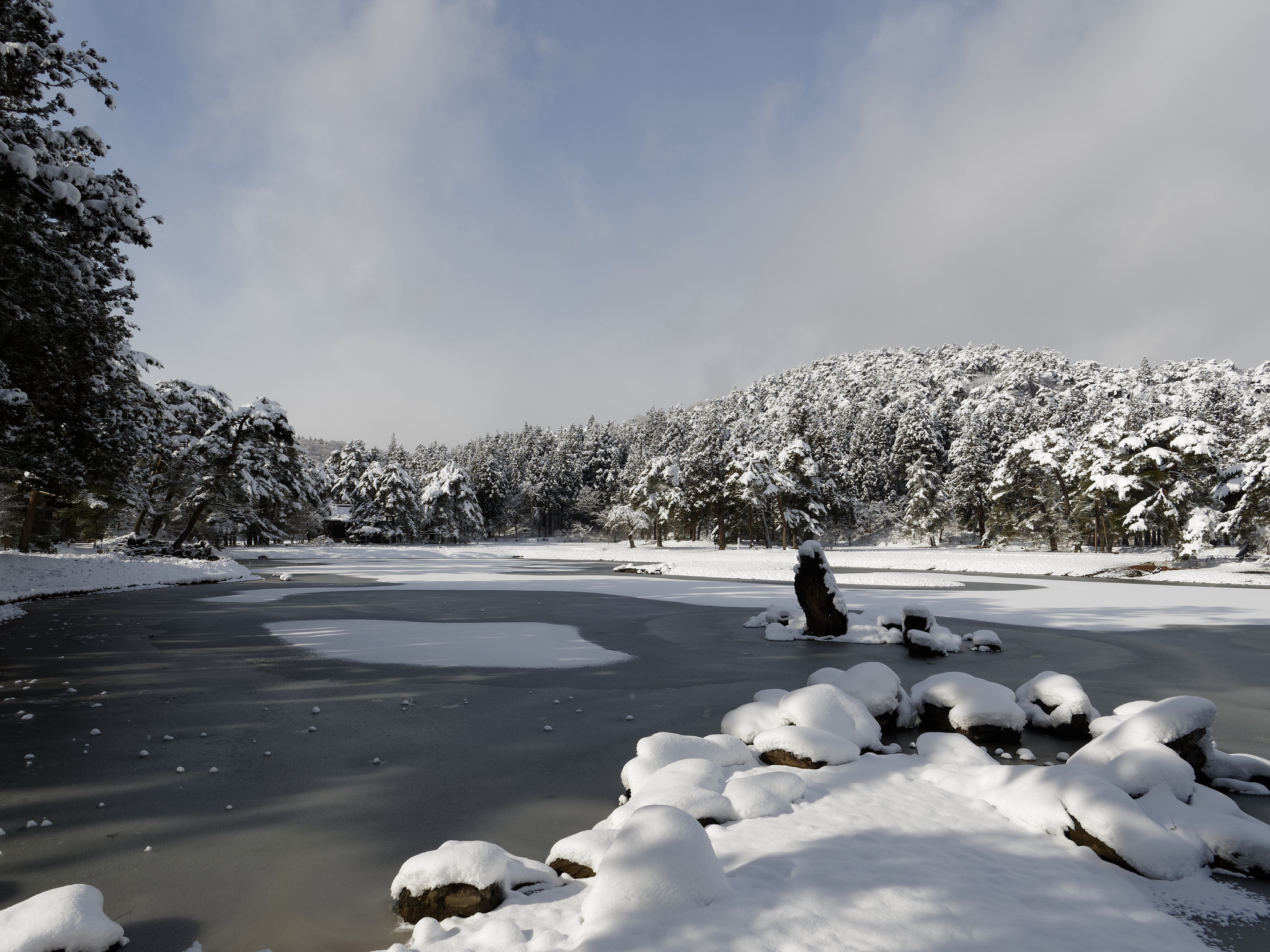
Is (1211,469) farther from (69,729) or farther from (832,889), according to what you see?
(69,729)

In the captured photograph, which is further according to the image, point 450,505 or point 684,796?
point 450,505

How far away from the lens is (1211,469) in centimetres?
2959

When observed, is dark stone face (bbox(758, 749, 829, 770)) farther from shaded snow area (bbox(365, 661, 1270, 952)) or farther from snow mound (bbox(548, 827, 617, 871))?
snow mound (bbox(548, 827, 617, 871))

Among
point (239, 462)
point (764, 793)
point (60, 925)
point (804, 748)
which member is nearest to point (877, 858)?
point (764, 793)

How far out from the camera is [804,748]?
5.30 metres

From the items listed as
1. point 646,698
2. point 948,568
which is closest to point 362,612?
point 646,698

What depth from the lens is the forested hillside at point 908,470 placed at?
2995cm

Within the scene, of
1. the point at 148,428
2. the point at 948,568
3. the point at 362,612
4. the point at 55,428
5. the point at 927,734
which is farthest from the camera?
the point at 948,568

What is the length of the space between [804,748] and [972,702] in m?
2.22

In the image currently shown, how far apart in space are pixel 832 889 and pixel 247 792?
4.18 metres

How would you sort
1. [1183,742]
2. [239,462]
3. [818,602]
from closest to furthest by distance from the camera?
[1183,742] < [818,602] < [239,462]

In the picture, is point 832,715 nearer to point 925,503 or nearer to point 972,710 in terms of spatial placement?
point 972,710

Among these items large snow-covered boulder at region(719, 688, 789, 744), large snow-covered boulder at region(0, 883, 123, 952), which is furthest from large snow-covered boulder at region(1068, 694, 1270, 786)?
large snow-covered boulder at region(0, 883, 123, 952)

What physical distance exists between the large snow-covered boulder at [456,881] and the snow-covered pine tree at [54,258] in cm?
962
